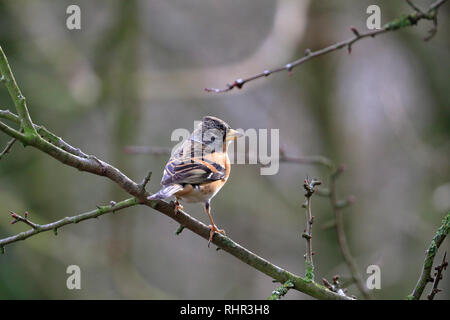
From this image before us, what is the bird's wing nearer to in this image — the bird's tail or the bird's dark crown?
the bird's tail

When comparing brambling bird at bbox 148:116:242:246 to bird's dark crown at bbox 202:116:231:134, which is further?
bird's dark crown at bbox 202:116:231:134

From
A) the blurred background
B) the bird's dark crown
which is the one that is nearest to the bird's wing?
the bird's dark crown

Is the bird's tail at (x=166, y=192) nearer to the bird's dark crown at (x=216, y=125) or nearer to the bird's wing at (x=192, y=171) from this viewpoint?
the bird's wing at (x=192, y=171)

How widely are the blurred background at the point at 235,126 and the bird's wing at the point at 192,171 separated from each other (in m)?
2.71

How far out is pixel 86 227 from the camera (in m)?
9.74

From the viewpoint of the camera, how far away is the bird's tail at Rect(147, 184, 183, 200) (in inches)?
113

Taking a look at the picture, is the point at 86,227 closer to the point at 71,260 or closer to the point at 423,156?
the point at 71,260

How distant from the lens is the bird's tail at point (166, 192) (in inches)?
113

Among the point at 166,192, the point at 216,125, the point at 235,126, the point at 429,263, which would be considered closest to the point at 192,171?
the point at 216,125

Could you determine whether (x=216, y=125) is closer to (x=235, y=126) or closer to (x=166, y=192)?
(x=166, y=192)

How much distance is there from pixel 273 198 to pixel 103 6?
15.1ft

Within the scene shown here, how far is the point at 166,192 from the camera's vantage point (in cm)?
327

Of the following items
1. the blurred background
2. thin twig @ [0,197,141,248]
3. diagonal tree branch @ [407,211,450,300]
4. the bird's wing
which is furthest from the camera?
the blurred background

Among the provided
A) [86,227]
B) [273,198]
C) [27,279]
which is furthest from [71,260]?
[273,198]
